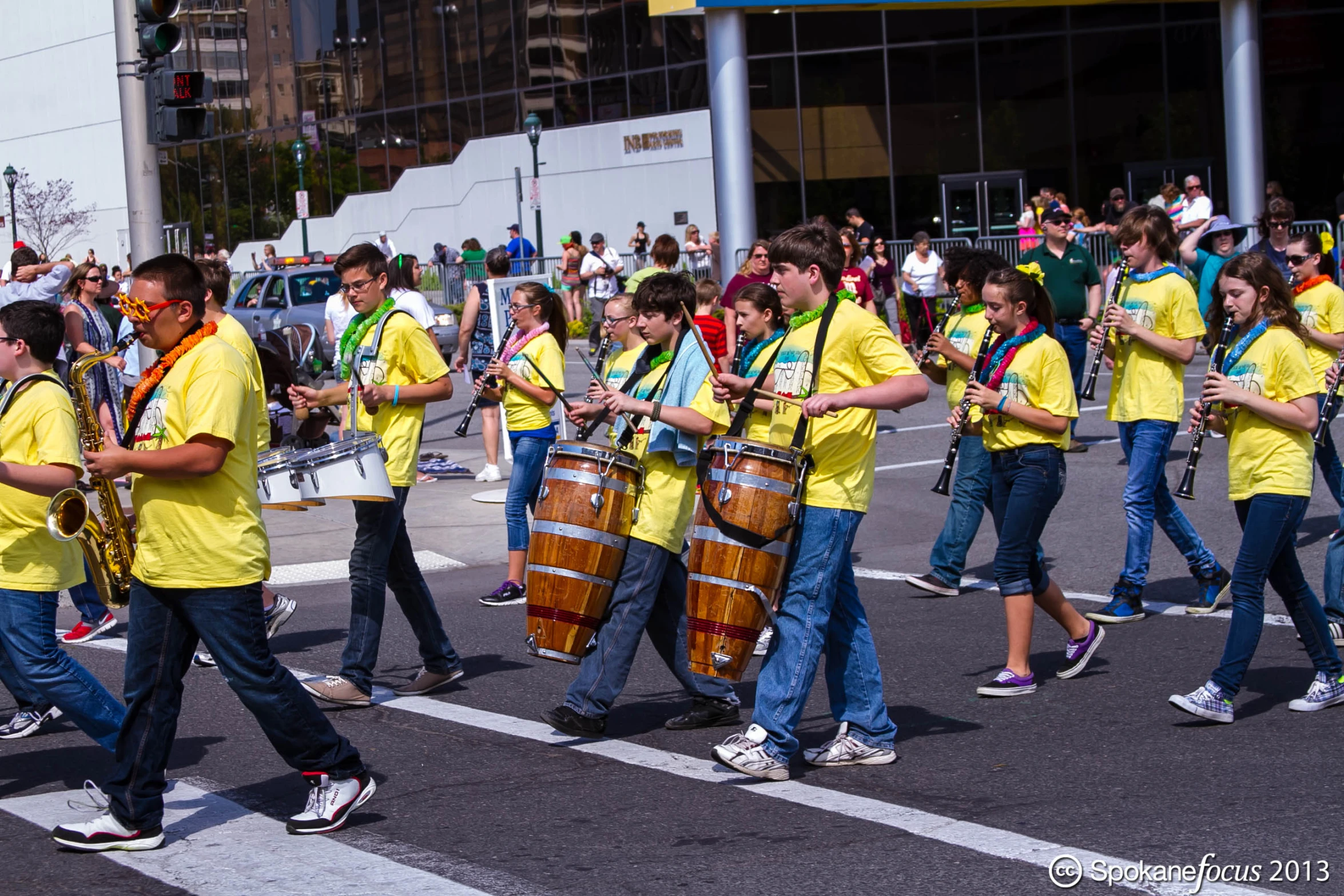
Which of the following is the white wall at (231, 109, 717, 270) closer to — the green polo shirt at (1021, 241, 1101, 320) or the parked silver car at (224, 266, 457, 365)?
the parked silver car at (224, 266, 457, 365)

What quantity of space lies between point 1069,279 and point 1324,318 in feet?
16.3

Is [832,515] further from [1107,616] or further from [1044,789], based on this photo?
[1107,616]

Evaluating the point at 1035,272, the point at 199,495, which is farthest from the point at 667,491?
the point at 1035,272

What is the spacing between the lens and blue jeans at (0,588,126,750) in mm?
5840

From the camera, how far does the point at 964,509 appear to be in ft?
30.2

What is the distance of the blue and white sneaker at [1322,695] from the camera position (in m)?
6.39

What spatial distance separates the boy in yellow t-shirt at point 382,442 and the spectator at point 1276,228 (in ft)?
24.3

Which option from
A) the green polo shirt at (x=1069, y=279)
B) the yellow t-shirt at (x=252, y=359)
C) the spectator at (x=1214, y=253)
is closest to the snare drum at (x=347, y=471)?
the yellow t-shirt at (x=252, y=359)

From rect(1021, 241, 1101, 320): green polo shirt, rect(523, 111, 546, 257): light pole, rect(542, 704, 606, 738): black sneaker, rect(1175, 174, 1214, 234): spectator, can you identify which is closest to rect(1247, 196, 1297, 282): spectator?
rect(1021, 241, 1101, 320): green polo shirt

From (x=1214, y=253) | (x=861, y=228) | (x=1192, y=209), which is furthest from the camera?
(x=861, y=228)

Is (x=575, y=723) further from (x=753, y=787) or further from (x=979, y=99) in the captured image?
(x=979, y=99)

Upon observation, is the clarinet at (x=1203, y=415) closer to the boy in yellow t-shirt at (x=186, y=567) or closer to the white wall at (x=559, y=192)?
the boy in yellow t-shirt at (x=186, y=567)

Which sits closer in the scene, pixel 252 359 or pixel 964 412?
pixel 252 359

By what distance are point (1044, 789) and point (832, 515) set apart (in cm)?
121
